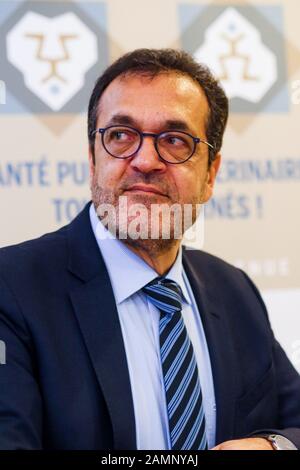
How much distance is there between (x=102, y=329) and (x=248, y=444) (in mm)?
342

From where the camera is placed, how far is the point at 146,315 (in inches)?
49.7

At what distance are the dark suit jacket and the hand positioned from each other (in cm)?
7

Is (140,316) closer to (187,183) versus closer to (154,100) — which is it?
(187,183)

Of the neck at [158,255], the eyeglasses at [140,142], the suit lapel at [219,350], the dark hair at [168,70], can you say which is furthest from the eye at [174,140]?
the suit lapel at [219,350]

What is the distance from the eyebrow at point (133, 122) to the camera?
1274mm

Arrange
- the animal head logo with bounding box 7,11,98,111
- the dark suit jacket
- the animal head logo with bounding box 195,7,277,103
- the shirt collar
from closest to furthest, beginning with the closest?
the dark suit jacket < the shirt collar < the animal head logo with bounding box 7,11,98,111 < the animal head logo with bounding box 195,7,277,103

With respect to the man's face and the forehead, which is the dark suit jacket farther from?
the forehead

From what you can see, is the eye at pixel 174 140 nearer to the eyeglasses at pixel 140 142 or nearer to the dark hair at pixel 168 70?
the eyeglasses at pixel 140 142

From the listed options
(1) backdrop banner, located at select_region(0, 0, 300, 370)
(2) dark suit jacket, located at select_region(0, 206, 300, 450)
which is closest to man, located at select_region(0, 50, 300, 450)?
(2) dark suit jacket, located at select_region(0, 206, 300, 450)

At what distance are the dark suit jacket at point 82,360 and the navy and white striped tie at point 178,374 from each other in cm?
7

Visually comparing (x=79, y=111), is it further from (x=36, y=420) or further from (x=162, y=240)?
(x=36, y=420)

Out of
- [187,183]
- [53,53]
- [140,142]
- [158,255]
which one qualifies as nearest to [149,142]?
[140,142]

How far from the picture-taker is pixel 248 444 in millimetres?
1130

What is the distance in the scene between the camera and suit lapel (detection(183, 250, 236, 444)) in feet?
4.14
